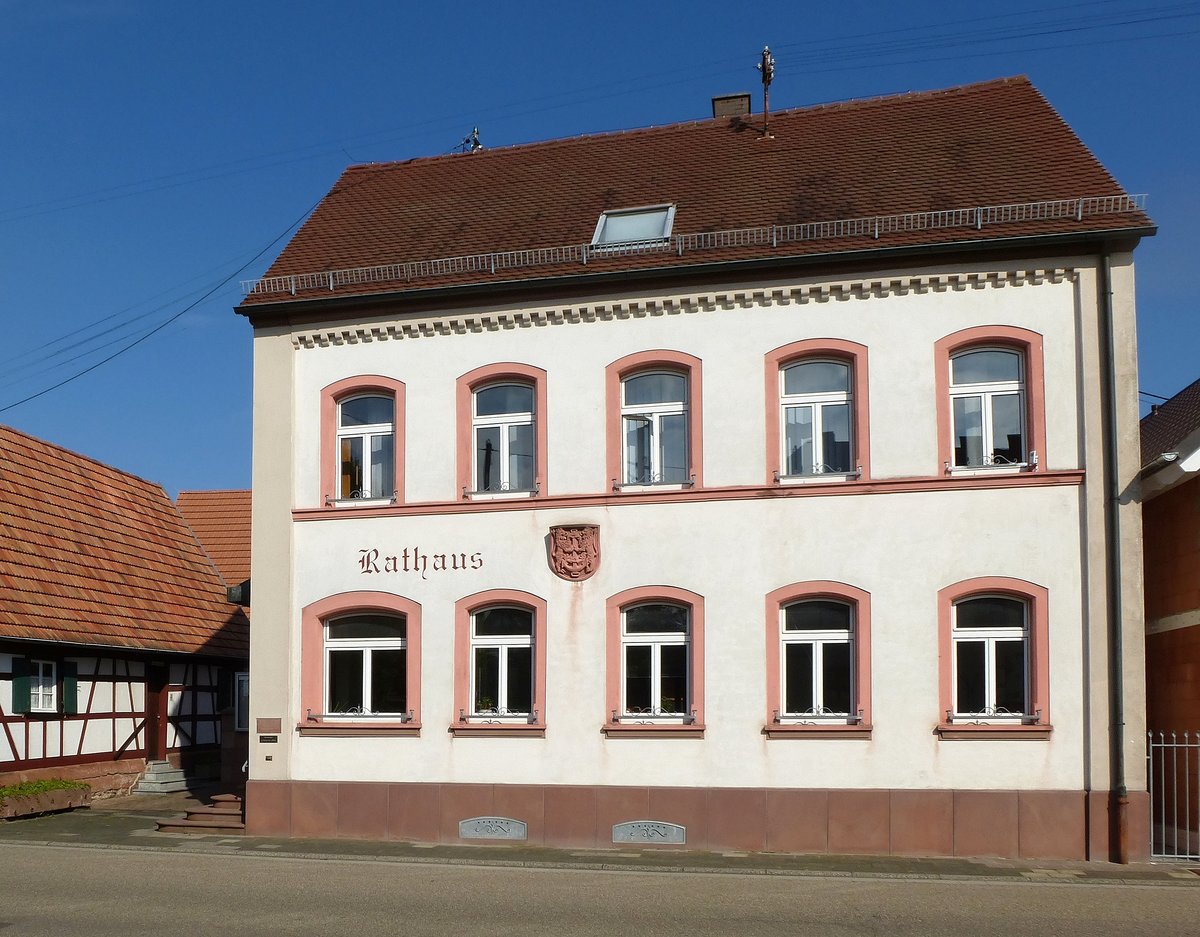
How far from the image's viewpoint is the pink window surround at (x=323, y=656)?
17906mm

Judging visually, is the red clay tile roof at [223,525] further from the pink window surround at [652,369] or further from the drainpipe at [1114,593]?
the drainpipe at [1114,593]

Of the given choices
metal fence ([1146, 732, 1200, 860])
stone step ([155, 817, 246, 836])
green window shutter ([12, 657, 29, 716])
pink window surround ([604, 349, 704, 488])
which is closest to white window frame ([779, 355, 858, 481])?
pink window surround ([604, 349, 704, 488])

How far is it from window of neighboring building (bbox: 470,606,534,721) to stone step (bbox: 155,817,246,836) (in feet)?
12.7

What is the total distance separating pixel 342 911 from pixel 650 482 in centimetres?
711

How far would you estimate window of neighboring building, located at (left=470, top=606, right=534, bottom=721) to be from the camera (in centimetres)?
1770

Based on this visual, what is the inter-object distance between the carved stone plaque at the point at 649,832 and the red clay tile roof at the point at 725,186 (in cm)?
713

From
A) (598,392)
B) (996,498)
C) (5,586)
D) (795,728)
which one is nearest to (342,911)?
(795,728)

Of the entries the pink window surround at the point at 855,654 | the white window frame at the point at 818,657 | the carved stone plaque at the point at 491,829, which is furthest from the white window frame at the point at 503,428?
the carved stone plaque at the point at 491,829

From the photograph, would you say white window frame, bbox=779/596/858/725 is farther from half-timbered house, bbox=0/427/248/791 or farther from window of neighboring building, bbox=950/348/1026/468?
half-timbered house, bbox=0/427/248/791

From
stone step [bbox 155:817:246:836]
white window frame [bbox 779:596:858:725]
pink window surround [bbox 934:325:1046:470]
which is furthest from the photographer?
stone step [bbox 155:817:246:836]

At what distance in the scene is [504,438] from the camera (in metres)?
18.2

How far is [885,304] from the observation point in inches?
664

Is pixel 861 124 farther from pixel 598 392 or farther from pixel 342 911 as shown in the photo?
pixel 342 911

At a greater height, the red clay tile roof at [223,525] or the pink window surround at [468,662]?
the red clay tile roof at [223,525]
